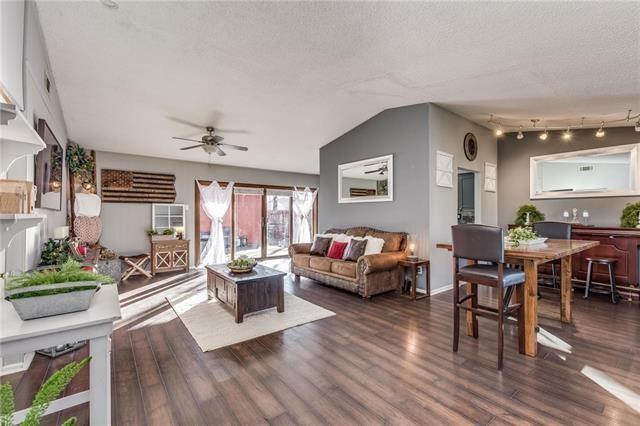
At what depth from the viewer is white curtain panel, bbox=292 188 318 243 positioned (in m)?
8.61

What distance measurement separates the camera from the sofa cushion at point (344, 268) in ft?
13.9

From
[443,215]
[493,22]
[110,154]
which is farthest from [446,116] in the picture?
[110,154]

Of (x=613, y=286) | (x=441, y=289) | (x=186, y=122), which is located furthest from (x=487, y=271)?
(x=186, y=122)

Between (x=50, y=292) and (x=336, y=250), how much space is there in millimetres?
3902

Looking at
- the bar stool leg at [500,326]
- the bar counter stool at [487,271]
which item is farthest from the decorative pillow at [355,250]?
the bar stool leg at [500,326]

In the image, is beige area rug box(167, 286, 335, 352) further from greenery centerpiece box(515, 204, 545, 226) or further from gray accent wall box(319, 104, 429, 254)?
greenery centerpiece box(515, 204, 545, 226)

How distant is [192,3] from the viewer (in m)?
2.29

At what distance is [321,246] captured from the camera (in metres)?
5.23

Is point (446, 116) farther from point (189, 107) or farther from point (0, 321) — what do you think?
point (0, 321)

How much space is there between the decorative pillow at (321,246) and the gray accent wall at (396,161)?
2.25 feet

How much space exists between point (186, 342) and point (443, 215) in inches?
152

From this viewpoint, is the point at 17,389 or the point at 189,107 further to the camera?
the point at 189,107

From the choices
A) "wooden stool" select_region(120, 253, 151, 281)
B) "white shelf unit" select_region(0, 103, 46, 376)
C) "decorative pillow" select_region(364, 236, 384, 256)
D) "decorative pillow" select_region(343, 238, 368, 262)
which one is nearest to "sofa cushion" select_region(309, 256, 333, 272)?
"decorative pillow" select_region(343, 238, 368, 262)

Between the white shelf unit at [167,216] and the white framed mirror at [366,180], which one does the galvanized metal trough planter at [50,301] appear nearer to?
the white framed mirror at [366,180]
